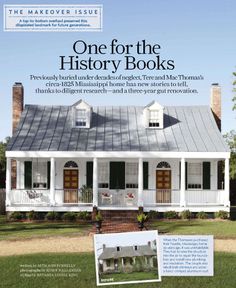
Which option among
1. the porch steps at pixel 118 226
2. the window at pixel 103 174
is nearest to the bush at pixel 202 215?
the porch steps at pixel 118 226

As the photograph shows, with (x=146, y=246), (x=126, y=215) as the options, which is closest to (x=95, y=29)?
(x=146, y=246)

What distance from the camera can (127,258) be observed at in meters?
8.98

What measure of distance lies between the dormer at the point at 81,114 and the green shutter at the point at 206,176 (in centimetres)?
651

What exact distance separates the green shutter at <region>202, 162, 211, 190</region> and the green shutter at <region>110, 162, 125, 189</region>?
4140mm

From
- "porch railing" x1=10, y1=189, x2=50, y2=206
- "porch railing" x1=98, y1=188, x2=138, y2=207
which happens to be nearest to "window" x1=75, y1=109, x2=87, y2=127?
"porch railing" x1=98, y1=188, x2=138, y2=207

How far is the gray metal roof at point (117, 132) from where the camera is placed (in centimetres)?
2500

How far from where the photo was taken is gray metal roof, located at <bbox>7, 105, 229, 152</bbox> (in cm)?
2500

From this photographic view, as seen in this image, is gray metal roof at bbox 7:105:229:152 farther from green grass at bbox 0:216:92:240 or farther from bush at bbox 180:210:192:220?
green grass at bbox 0:216:92:240

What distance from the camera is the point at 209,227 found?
21.1 m

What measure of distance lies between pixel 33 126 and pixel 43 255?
1338 cm

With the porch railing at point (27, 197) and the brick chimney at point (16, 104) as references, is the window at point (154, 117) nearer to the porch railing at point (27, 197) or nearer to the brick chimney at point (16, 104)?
the porch railing at point (27, 197)

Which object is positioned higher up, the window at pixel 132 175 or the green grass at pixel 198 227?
the window at pixel 132 175

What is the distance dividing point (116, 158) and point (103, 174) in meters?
1.09

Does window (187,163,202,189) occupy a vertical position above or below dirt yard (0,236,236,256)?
above
